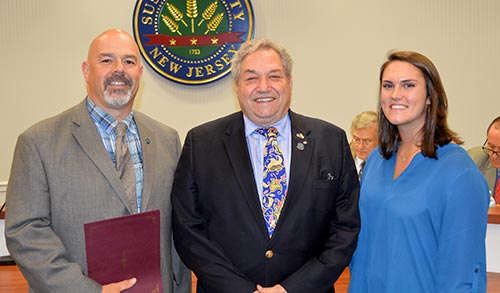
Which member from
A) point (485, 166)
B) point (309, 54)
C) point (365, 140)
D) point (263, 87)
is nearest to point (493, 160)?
point (485, 166)

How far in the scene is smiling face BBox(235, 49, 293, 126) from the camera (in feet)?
6.44

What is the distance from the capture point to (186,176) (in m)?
1.96

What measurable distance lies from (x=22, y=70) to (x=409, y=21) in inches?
140

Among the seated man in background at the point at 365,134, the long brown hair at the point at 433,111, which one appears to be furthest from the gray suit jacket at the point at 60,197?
the seated man in background at the point at 365,134

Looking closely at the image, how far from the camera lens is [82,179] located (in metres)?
1.80

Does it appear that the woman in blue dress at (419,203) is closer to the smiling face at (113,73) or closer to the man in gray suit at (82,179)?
the man in gray suit at (82,179)

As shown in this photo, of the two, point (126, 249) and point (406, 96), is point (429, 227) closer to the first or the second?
point (406, 96)

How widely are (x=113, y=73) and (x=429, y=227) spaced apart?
125cm

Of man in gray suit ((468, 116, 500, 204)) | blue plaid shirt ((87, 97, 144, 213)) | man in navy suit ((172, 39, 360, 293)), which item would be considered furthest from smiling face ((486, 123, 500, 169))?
blue plaid shirt ((87, 97, 144, 213))

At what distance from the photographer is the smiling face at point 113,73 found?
1.90m

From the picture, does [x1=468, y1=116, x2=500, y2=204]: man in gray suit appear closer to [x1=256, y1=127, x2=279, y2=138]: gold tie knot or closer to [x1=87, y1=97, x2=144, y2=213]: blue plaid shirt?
[x1=256, y1=127, x2=279, y2=138]: gold tie knot

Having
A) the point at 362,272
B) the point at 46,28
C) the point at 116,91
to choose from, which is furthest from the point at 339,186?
the point at 46,28

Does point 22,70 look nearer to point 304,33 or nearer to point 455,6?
point 304,33

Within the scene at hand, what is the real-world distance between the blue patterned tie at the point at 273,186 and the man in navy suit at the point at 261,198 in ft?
0.06
